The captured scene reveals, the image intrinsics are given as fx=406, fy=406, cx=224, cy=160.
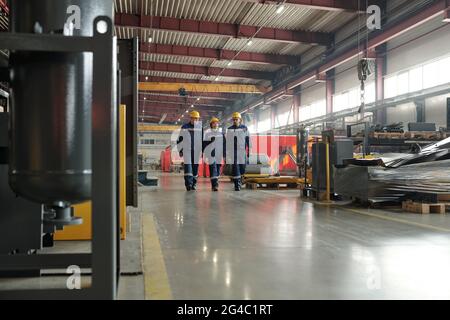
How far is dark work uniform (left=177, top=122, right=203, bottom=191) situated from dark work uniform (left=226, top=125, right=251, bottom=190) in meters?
0.83

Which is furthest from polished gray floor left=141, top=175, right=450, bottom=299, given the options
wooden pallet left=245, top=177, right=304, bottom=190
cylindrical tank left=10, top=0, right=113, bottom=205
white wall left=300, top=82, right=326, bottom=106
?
white wall left=300, top=82, right=326, bottom=106

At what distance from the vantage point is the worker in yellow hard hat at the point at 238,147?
9938 millimetres

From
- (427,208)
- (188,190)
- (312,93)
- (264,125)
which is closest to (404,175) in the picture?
(427,208)

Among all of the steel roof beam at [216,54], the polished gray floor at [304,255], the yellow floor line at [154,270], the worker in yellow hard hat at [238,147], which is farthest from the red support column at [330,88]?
the yellow floor line at [154,270]

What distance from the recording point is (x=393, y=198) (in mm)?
6418

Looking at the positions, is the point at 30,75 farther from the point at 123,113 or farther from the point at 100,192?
the point at 123,113

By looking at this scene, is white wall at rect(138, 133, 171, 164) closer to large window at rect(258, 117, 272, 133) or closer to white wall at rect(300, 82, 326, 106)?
large window at rect(258, 117, 272, 133)

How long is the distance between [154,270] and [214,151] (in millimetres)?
7153

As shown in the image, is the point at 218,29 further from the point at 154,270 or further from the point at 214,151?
the point at 154,270

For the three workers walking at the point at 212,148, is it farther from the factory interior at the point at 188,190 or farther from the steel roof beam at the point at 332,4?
the steel roof beam at the point at 332,4

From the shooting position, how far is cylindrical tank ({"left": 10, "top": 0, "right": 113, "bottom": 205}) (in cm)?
188

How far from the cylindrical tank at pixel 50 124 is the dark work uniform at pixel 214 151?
25.4ft

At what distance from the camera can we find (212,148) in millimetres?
9945
